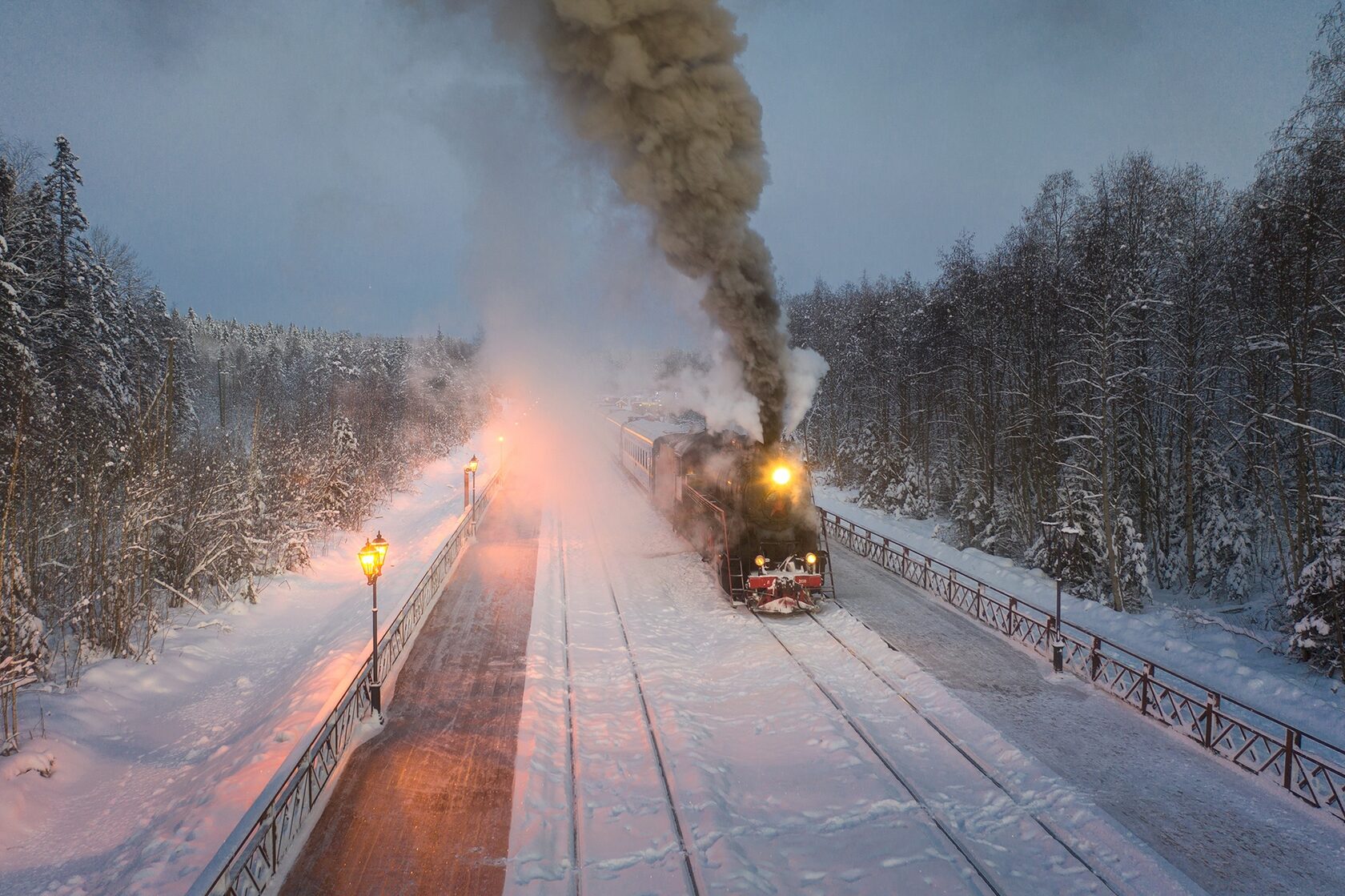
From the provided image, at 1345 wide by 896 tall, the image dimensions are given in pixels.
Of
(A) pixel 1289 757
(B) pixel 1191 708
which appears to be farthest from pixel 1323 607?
(A) pixel 1289 757

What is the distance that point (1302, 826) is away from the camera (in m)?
7.34

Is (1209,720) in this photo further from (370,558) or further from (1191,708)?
(370,558)

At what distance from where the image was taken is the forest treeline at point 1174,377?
11477mm

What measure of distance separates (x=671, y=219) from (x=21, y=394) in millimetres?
12382

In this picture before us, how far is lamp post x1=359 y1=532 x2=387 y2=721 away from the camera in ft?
32.4

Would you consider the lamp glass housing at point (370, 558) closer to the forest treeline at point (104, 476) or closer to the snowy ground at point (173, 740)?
the snowy ground at point (173, 740)

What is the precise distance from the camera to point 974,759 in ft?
28.8

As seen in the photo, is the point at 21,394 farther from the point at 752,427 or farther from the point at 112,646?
the point at 752,427

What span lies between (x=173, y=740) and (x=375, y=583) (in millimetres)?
4422

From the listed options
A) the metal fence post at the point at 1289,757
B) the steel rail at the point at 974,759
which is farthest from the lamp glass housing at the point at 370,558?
the metal fence post at the point at 1289,757

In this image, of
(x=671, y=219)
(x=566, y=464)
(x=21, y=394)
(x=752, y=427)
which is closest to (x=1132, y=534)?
(x=752, y=427)

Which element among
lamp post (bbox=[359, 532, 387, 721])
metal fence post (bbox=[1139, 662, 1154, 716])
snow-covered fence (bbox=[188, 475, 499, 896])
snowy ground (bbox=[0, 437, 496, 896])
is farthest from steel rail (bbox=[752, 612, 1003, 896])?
snowy ground (bbox=[0, 437, 496, 896])

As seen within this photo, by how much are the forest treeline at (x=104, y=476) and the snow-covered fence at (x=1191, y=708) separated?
16442mm

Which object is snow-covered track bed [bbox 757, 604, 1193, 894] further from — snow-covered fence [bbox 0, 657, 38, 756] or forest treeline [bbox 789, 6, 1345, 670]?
snow-covered fence [bbox 0, 657, 38, 756]
